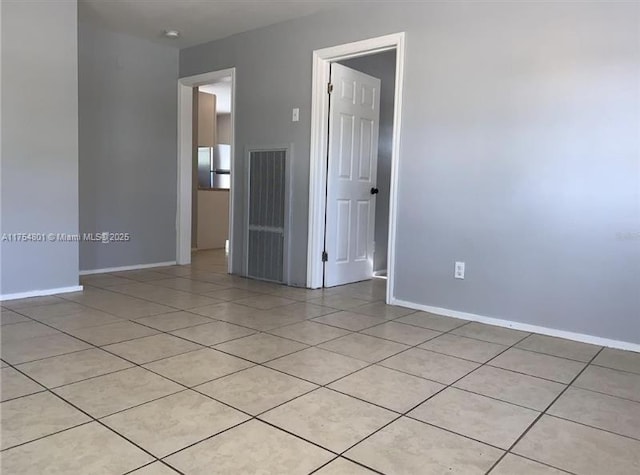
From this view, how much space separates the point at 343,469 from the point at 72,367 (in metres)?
1.41

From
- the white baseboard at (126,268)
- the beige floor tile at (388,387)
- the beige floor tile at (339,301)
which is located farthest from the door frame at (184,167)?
the beige floor tile at (388,387)

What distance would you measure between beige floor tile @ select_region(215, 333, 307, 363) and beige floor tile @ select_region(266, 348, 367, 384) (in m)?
0.07

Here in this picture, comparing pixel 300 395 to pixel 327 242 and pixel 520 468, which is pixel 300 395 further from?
pixel 327 242

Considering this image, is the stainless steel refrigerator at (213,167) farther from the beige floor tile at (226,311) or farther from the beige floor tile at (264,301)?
the beige floor tile at (226,311)

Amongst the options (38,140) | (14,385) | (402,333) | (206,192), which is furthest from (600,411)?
(206,192)

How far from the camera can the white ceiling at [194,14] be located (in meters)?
3.80

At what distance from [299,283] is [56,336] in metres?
2.07

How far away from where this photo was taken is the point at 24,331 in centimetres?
273

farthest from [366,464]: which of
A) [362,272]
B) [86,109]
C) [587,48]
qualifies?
[86,109]

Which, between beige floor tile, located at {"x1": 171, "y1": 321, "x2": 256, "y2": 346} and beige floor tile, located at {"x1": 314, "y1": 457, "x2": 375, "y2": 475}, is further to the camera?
beige floor tile, located at {"x1": 171, "y1": 321, "x2": 256, "y2": 346}

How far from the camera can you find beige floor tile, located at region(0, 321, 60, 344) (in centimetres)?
261

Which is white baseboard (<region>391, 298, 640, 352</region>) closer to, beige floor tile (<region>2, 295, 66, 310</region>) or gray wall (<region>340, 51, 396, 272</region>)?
gray wall (<region>340, 51, 396, 272</region>)

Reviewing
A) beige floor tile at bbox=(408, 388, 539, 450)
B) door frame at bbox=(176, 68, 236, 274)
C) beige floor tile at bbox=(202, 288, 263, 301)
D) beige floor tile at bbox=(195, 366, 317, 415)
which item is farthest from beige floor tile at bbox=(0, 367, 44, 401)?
door frame at bbox=(176, 68, 236, 274)

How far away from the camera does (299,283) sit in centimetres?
429
